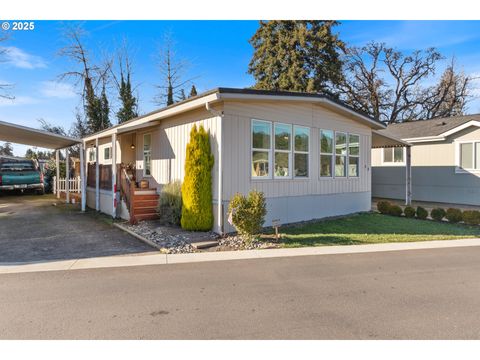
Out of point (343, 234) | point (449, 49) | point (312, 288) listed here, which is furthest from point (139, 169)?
point (449, 49)

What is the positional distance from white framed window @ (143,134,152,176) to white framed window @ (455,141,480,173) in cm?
1340

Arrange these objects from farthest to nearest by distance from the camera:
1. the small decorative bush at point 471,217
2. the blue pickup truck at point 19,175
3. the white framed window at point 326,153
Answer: the blue pickup truck at point 19,175, the white framed window at point 326,153, the small decorative bush at point 471,217

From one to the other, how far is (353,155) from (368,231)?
3.83 meters

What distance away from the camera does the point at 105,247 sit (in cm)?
719

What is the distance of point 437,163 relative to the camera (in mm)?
15539

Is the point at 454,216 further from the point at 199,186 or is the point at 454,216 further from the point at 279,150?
the point at 199,186

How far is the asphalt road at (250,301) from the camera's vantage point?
10.9 ft

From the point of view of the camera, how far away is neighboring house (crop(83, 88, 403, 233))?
8258 mm

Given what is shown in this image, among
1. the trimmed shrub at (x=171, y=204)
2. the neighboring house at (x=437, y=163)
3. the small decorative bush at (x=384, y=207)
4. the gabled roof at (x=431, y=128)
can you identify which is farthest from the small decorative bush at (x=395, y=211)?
the trimmed shrub at (x=171, y=204)

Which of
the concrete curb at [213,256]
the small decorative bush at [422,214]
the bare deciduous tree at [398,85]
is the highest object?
the bare deciduous tree at [398,85]

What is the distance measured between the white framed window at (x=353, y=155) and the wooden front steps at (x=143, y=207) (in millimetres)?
7017

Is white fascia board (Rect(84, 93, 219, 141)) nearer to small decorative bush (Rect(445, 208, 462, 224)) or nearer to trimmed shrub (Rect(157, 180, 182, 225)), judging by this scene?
trimmed shrub (Rect(157, 180, 182, 225))

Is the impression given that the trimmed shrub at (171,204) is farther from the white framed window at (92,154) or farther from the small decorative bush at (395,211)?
the white framed window at (92,154)
